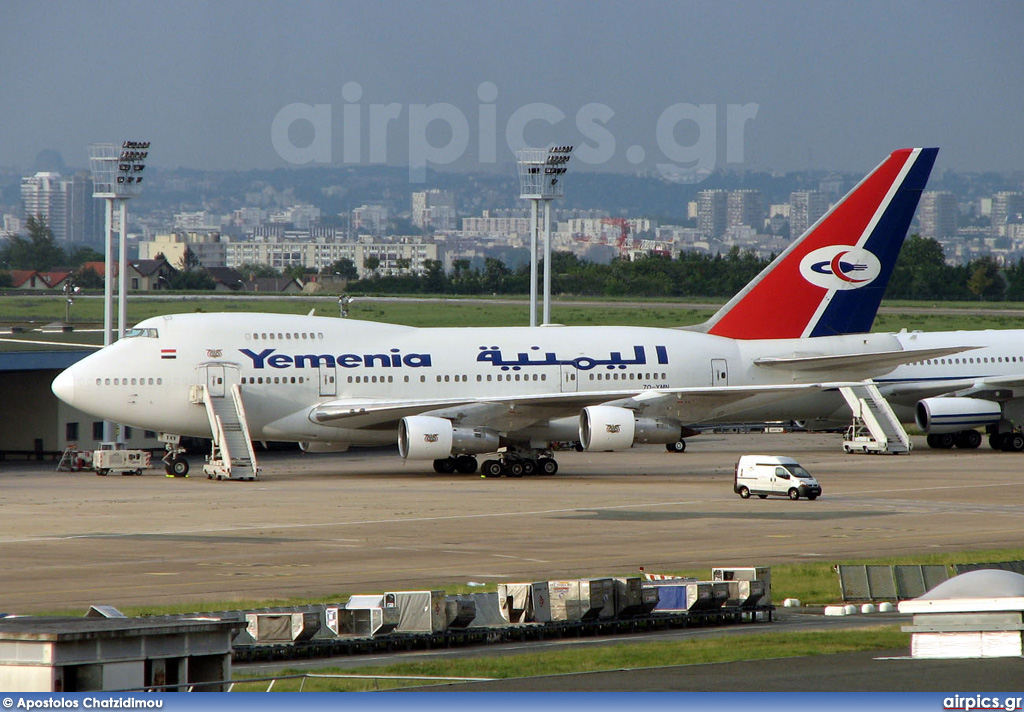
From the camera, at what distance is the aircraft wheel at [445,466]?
167 feet

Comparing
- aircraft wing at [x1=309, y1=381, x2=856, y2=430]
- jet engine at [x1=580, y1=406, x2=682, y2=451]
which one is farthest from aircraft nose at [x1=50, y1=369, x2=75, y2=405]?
jet engine at [x1=580, y1=406, x2=682, y2=451]

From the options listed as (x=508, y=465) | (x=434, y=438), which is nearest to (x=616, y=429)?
(x=508, y=465)

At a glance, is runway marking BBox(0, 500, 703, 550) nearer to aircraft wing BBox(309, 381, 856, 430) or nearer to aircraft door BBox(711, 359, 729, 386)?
aircraft wing BBox(309, 381, 856, 430)

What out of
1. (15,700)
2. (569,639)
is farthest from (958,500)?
(15,700)

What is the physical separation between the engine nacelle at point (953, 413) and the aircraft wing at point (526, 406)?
10.8 meters

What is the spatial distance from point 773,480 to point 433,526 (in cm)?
1162

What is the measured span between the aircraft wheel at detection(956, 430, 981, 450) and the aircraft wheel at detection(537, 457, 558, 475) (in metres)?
19.7

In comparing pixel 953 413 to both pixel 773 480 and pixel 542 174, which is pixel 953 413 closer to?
pixel 773 480

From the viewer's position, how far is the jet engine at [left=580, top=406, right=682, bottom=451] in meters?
46.4

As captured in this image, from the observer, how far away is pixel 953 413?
5809cm

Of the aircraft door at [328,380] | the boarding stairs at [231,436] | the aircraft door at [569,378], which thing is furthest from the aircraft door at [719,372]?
the boarding stairs at [231,436]

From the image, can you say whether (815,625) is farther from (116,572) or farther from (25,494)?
(25,494)

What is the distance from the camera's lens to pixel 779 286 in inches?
2144

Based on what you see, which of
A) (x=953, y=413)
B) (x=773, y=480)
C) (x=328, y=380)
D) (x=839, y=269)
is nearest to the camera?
(x=773, y=480)
